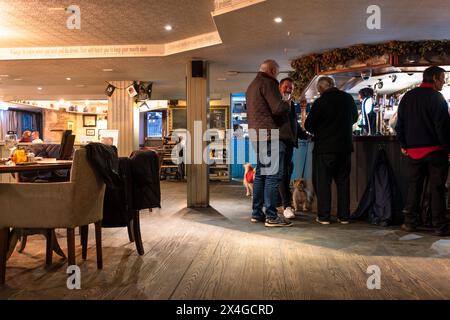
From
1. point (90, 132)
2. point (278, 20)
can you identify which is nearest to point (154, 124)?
point (90, 132)

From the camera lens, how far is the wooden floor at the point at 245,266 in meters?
2.42

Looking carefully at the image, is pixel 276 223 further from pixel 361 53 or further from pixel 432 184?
pixel 361 53

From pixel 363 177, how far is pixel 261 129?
148cm

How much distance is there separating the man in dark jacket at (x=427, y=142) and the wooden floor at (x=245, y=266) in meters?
0.29

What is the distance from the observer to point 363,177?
4918 millimetres

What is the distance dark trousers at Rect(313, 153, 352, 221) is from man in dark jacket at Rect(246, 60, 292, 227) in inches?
19.4

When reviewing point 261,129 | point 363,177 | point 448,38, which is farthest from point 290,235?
point 448,38

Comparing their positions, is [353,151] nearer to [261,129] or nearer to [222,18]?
[261,129]

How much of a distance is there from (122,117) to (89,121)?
36.7 feet

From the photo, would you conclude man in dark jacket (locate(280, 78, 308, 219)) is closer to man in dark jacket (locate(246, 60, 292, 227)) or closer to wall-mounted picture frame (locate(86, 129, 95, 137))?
man in dark jacket (locate(246, 60, 292, 227))

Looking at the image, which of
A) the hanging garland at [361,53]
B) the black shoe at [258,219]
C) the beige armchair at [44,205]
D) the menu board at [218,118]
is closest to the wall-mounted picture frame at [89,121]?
the menu board at [218,118]

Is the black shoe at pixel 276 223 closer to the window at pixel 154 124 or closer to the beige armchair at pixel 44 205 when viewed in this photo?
the beige armchair at pixel 44 205

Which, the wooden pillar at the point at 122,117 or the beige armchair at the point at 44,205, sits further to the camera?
the wooden pillar at the point at 122,117

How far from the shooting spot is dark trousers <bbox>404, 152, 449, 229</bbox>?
13.1ft
